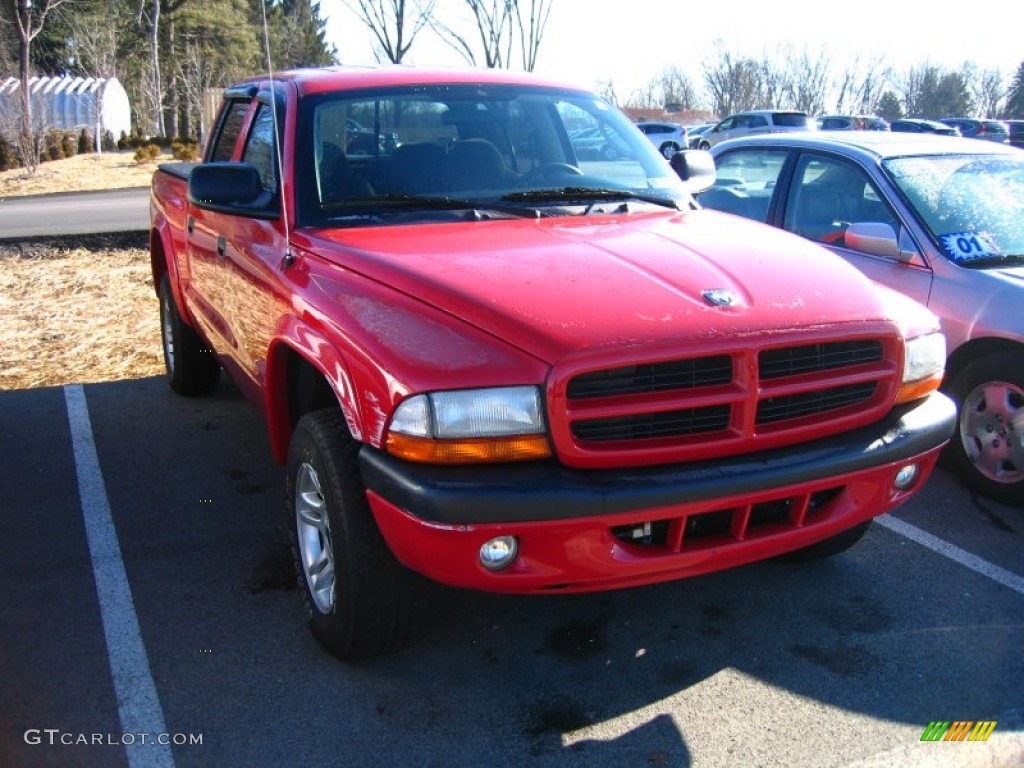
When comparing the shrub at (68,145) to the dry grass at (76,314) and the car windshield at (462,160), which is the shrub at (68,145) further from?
the car windshield at (462,160)

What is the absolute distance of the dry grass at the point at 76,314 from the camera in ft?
22.3

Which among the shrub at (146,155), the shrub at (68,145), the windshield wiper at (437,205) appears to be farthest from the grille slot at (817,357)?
the shrub at (68,145)

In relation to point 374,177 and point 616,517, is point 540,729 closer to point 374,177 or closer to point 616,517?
point 616,517

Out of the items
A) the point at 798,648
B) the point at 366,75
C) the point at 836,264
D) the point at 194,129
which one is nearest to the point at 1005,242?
the point at 836,264

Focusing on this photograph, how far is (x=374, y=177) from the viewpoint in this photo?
11.9ft

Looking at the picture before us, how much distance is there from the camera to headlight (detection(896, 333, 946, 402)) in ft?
9.98

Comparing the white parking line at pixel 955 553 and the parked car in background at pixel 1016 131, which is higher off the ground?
the parked car in background at pixel 1016 131

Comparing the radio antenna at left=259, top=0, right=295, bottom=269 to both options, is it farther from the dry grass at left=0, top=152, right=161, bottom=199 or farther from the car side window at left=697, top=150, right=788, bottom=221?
the dry grass at left=0, top=152, right=161, bottom=199

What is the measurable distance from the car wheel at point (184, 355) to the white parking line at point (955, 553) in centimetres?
395

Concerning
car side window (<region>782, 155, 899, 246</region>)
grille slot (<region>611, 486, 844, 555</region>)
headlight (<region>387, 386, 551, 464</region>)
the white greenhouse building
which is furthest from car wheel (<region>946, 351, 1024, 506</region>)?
the white greenhouse building

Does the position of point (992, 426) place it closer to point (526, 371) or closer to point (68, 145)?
point (526, 371)

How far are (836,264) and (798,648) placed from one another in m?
1.35

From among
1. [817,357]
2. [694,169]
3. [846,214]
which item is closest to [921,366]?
[817,357]

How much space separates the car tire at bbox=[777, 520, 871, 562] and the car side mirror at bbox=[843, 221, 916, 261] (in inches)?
67.9
